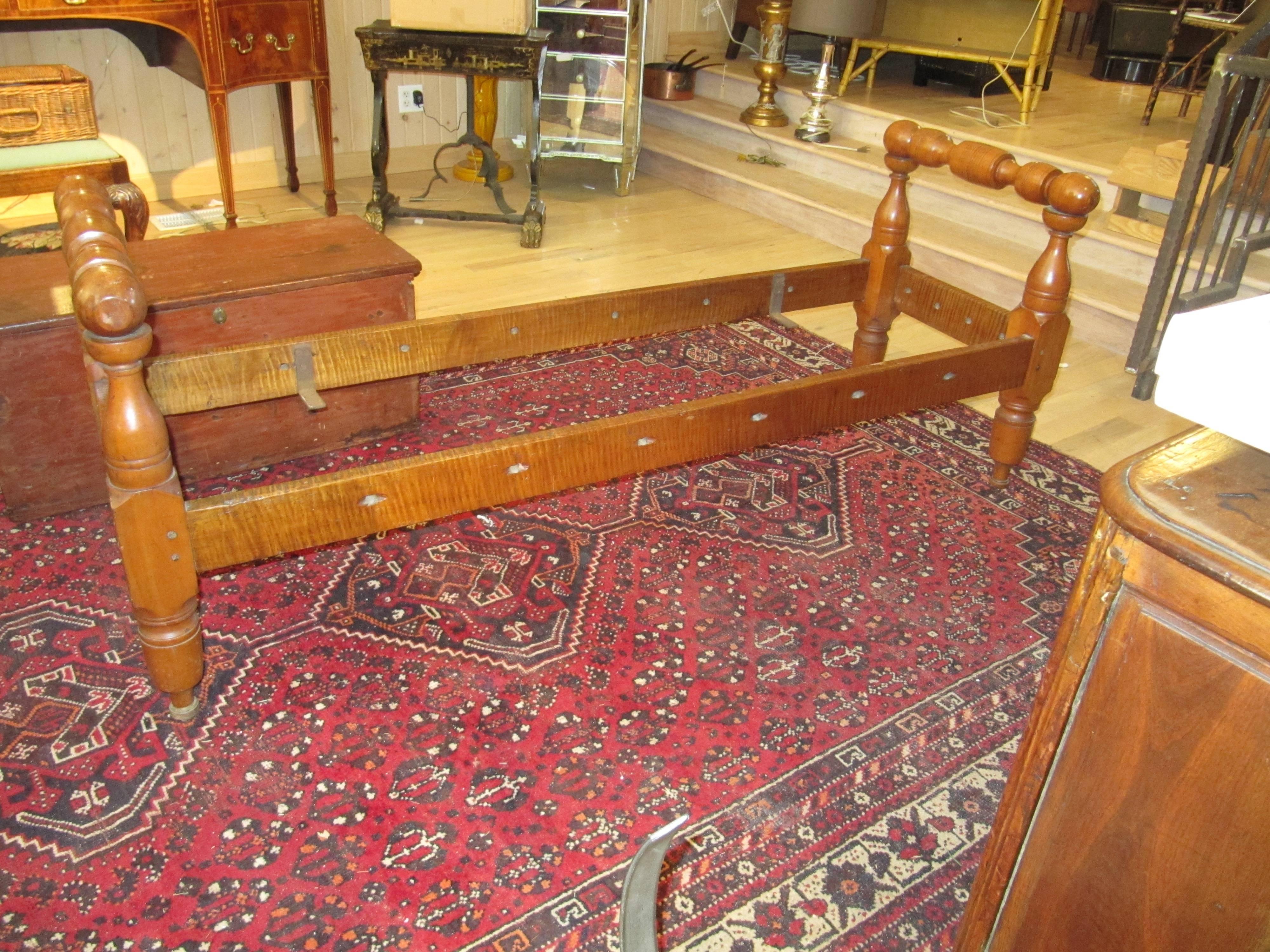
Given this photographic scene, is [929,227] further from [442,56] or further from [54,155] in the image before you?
[54,155]

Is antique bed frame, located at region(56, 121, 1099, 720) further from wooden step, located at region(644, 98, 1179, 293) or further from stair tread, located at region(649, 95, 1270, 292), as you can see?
wooden step, located at region(644, 98, 1179, 293)

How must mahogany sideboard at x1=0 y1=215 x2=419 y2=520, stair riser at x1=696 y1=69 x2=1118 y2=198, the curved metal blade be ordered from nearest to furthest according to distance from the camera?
the curved metal blade → mahogany sideboard at x1=0 y1=215 x2=419 y2=520 → stair riser at x1=696 y1=69 x2=1118 y2=198

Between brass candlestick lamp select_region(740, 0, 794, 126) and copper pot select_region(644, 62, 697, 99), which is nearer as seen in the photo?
brass candlestick lamp select_region(740, 0, 794, 126)

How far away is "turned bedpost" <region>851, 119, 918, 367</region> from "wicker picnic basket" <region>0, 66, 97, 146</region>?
2.25 m

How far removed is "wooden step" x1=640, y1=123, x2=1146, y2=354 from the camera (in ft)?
11.0

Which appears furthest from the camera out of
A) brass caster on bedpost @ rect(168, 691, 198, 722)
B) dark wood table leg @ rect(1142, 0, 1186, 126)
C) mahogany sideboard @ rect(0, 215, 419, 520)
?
dark wood table leg @ rect(1142, 0, 1186, 126)

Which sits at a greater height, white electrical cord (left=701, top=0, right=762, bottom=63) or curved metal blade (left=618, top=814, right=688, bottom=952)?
white electrical cord (left=701, top=0, right=762, bottom=63)

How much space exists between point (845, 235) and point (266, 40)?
2.30 metres

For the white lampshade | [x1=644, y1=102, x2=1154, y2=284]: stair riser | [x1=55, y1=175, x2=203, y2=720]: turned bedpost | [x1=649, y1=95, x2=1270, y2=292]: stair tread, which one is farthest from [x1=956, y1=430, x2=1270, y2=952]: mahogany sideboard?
the white lampshade

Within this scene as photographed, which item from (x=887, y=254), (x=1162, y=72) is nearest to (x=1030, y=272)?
(x=887, y=254)

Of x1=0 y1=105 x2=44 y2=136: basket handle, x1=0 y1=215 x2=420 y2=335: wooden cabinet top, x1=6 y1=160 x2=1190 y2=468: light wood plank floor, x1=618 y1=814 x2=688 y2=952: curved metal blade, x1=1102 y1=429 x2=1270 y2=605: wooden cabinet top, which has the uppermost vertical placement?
x1=1102 y1=429 x2=1270 y2=605: wooden cabinet top

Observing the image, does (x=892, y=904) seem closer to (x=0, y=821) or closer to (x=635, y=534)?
(x=635, y=534)

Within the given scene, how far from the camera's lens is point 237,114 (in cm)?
419

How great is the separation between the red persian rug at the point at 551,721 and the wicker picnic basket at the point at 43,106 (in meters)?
1.32
